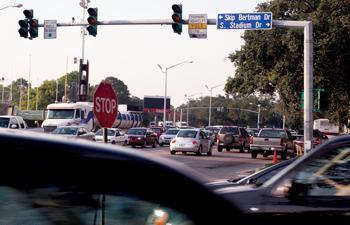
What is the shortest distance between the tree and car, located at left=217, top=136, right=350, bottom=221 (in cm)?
2927

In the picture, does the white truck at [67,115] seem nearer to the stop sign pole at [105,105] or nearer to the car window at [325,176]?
the stop sign pole at [105,105]

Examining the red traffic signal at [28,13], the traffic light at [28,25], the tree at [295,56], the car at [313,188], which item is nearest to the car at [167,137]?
the tree at [295,56]

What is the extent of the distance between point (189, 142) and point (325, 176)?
2770 cm

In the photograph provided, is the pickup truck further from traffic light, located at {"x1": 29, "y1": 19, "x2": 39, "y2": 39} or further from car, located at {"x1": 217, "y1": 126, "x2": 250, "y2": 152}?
traffic light, located at {"x1": 29, "y1": 19, "x2": 39, "y2": 39}

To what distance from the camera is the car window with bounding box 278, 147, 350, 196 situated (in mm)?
Result: 5363

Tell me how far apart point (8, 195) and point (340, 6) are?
1361 inches

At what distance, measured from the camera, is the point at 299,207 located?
17.4 feet

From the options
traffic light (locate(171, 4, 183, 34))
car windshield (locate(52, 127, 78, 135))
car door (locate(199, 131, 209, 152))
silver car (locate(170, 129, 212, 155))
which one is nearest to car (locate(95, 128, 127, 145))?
car windshield (locate(52, 127, 78, 135))

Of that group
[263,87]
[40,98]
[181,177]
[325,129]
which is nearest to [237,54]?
[263,87]

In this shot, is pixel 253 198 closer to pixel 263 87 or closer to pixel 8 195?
pixel 8 195

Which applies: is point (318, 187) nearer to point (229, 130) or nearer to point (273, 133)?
point (273, 133)

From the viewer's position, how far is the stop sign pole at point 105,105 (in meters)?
11.1

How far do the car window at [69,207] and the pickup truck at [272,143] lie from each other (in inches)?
1209

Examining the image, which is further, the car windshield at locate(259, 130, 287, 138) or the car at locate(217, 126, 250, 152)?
the car at locate(217, 126, 250, 152)
